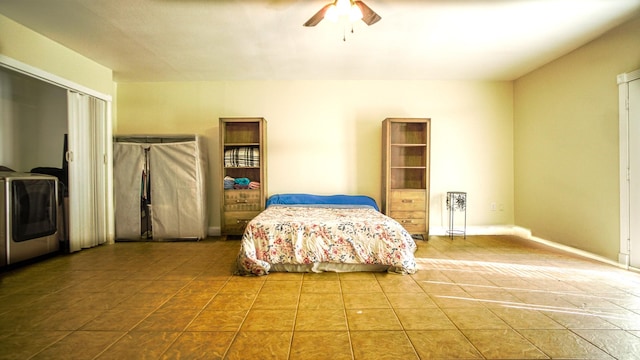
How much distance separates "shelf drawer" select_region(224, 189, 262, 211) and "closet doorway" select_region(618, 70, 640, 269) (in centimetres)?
434

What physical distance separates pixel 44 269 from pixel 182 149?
201 cm

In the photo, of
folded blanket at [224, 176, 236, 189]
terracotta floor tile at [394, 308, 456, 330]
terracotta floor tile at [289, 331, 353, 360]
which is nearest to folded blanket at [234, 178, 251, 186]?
folded blanket at [224, 176, 236, 189]

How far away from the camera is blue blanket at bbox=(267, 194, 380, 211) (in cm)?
402

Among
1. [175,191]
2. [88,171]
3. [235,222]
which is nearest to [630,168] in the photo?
[235,222]

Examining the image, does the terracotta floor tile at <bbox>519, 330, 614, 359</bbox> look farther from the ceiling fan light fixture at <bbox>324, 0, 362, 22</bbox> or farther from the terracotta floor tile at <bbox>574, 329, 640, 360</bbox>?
the ceiling fan light fixture at <bbox>324, 0, 362, 22</bbox>

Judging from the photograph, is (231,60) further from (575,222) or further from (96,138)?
(575,222)

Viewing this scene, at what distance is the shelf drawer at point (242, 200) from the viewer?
395cm

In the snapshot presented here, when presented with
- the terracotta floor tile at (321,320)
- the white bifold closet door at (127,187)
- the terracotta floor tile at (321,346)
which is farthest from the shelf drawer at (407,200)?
the white bifold closet door at (127,187)

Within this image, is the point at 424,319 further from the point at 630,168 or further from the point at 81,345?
the point at 630,168

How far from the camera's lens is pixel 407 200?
158 inches

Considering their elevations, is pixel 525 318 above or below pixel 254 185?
below

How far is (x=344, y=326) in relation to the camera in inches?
66.0

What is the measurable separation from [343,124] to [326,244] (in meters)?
2.40

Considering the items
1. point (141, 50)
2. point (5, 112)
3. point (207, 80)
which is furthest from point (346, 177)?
point (5, 112)
